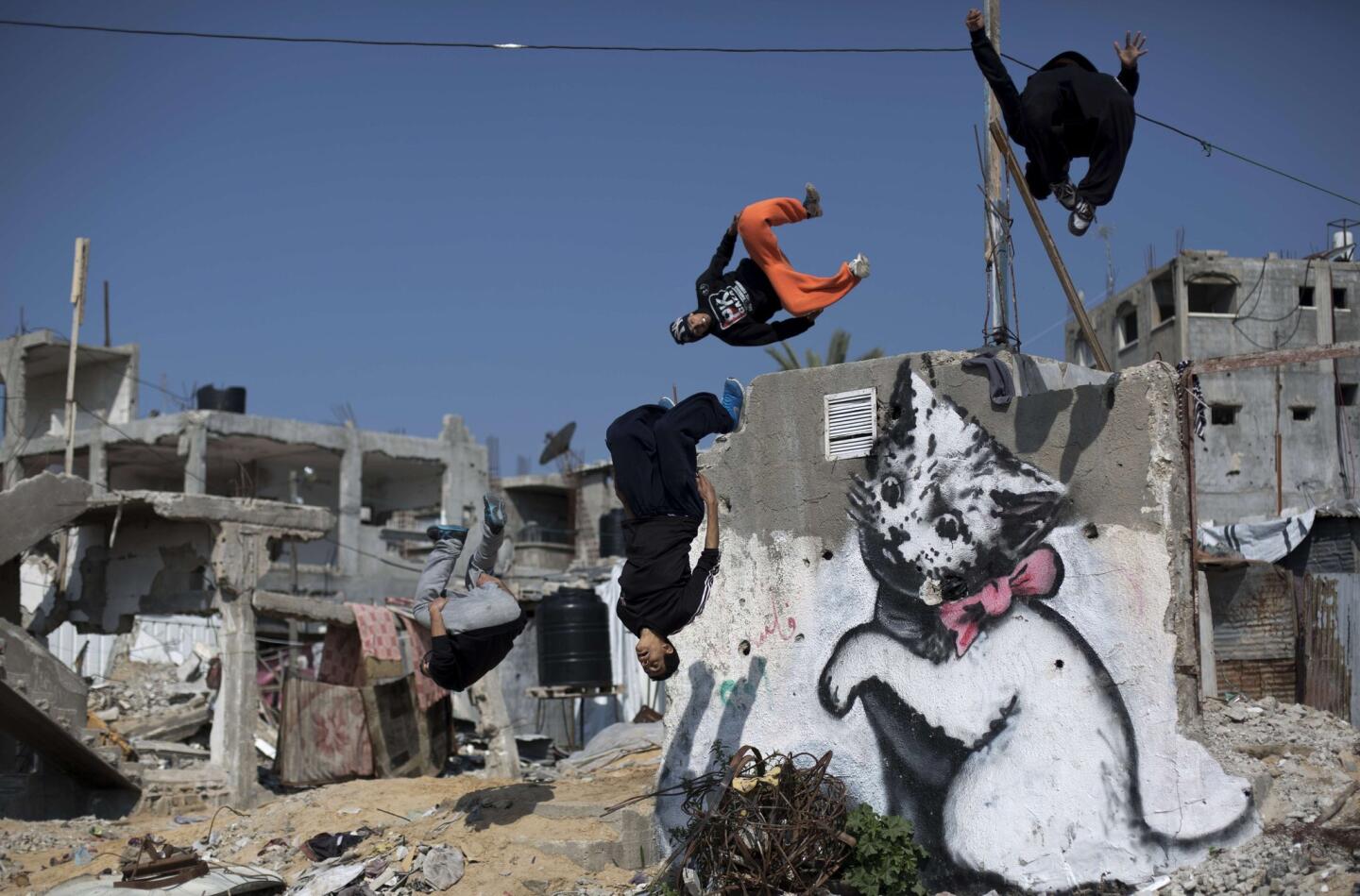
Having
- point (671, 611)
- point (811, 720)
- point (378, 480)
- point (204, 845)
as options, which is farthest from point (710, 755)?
point (378, 480)

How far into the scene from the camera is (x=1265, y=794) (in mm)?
6703

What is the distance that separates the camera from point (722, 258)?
7285mm

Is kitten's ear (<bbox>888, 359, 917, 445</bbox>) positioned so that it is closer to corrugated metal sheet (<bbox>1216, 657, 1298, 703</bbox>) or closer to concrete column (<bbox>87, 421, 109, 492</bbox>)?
corrugated metal sheet (<bbox>1216, 657, 1298, 703</bbox>)

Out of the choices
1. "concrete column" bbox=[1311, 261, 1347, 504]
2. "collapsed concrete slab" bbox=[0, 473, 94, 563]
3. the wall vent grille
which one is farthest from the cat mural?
"concrete column" bbox=[1311, 261, 1347, 504]

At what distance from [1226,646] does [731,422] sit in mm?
6768

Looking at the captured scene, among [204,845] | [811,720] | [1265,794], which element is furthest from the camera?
[204,845]

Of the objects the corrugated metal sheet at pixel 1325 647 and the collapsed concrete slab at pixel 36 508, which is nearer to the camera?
the corrugated metal sheet at pixel 1325 647

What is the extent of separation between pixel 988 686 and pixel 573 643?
31.5 ft

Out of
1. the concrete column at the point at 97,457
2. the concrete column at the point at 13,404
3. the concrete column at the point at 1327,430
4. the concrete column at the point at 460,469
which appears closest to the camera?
the concrete column at the point at 1327,430

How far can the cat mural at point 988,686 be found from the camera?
6.87 meters

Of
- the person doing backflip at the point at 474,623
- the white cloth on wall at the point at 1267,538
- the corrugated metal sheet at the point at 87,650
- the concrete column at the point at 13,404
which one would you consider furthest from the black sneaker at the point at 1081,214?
the concrete column at the point at 13,404

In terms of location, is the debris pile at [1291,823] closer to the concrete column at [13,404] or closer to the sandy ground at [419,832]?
the sandy ground at [419,832]

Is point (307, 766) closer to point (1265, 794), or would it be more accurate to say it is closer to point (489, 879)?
point (489, 879)

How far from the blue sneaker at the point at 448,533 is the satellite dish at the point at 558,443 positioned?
2723cm
